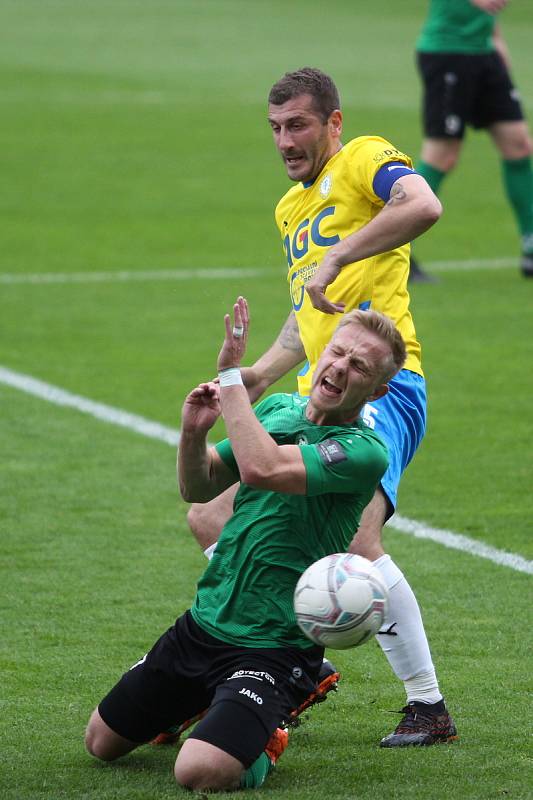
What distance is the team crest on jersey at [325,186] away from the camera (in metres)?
5.71

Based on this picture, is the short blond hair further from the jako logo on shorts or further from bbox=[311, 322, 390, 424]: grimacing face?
the jako logo on shorts

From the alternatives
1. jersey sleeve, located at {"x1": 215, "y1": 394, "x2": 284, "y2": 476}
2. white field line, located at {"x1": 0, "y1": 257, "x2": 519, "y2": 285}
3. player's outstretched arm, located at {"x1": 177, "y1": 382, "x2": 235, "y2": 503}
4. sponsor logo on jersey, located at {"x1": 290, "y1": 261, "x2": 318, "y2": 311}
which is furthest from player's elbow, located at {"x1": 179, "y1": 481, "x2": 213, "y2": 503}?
white field line, located at {"x1": 0, "y1": 257, "x2": 519, "y2": 285}

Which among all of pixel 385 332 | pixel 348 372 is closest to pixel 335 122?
pixel 385 332

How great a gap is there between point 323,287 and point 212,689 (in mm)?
1344

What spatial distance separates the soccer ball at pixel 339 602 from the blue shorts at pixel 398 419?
688 millimetres

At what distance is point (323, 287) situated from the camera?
518 cm

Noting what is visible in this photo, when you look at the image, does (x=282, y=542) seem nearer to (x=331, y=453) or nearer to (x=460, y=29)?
(x=331, y=453)

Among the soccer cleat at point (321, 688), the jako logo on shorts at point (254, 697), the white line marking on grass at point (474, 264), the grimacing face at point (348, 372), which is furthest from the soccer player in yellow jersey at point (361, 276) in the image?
the white line marking on grass at point (474, 264)

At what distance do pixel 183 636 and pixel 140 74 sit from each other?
25.1 meters

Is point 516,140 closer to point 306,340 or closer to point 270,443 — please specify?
point 306,340

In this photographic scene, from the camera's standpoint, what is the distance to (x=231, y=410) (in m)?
4.60

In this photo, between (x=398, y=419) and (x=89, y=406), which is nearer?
(x=398, y=419)

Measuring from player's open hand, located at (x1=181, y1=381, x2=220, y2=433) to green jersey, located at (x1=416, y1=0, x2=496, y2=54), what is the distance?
8702mm

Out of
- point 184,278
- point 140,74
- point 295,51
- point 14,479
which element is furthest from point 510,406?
point 295,51
